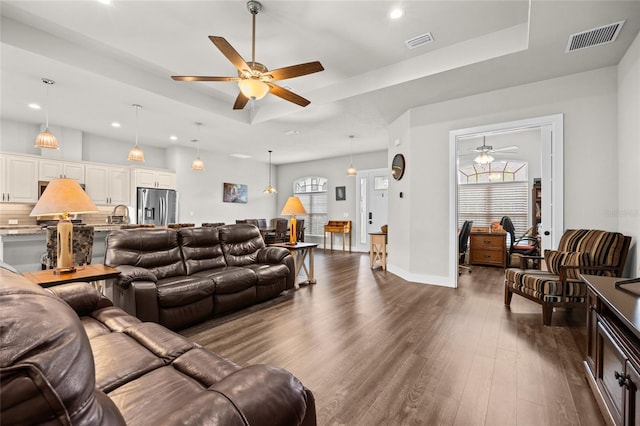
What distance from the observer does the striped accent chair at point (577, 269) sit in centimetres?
284

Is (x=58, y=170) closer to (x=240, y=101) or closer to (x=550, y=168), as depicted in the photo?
(x=240, y=101)

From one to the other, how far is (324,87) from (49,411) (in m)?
4.79

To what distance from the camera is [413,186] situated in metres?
4.86

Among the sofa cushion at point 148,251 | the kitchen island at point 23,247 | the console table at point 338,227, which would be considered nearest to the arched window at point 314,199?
the console table at point 338,227

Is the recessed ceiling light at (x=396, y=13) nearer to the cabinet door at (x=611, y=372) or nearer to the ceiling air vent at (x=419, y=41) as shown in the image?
the ceiling air vent at (x=419, y=41)

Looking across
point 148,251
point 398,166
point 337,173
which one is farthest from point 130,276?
point 337,173

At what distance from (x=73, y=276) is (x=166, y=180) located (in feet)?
18.3

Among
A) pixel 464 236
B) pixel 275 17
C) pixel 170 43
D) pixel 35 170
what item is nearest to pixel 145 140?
pixel 35 170

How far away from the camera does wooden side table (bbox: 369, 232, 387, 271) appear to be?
19.3ft

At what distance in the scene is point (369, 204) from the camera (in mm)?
8758

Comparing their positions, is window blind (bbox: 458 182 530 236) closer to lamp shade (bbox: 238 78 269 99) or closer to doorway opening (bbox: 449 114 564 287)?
doorway opening (bbox: 449 114 564 287)

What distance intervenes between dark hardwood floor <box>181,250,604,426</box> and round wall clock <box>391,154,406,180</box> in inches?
83.3

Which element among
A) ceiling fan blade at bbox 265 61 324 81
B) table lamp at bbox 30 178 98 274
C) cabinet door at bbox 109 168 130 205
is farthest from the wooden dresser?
cabinet door at bbox 109 168 130 205

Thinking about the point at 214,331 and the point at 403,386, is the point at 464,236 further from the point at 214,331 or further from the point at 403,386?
the point at 214,331
